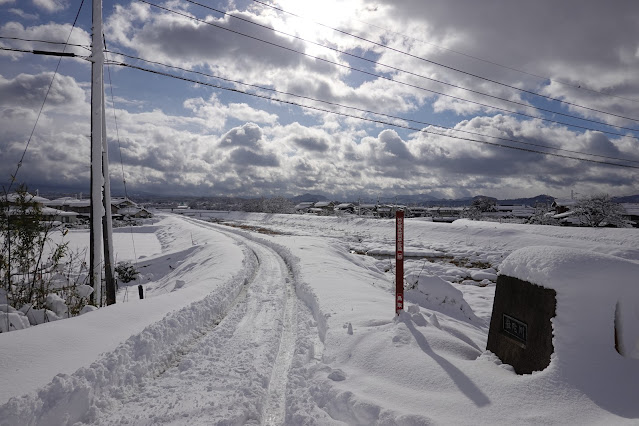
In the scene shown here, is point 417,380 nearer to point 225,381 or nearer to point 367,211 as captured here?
point 225,381

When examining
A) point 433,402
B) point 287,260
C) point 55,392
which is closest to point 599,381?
point 433,402

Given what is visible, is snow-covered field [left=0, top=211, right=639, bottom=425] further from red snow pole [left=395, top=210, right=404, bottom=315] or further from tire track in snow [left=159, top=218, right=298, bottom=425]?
red snow pole [left=395, top=210, right=404, bottom=315]

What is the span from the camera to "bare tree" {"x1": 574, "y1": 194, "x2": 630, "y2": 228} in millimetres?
30469

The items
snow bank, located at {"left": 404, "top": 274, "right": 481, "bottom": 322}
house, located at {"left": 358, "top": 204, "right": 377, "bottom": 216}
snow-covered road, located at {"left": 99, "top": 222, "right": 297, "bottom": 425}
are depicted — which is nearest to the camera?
snow-covered road, located at {"left": 99, "top": 222, "right": 297, "bottom": 425}

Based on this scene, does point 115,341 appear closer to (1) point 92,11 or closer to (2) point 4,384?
(2) point 4,384

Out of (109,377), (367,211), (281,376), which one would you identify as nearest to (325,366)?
(281,376)

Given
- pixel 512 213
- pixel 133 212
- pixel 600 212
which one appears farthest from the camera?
pixel 133 212

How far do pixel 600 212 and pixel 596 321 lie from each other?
37.4 meters

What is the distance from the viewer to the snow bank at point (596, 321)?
10.4ft

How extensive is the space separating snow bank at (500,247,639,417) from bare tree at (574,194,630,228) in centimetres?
3663

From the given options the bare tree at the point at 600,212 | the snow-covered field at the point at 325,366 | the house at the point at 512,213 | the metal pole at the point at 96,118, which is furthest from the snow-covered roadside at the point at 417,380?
the house at the point at 512,213

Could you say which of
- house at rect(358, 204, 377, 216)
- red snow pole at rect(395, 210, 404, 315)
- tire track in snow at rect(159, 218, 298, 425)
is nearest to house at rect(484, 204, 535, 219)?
house at rect(358, 204, 377, 216)

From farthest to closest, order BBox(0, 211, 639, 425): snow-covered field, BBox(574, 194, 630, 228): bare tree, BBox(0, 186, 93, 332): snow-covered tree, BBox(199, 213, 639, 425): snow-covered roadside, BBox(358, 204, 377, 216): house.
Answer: BBox(358, 204, 377, 216): house → BBox(574, 194, 630, 228): bare tree → BBox(0, 186, 93, 332): snow-covered tree → BBox(0, 211, 639, 425): snow-covered field → BBox(199, 213, 639, 425): snow-covered roadside

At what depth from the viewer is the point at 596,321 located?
333cm
